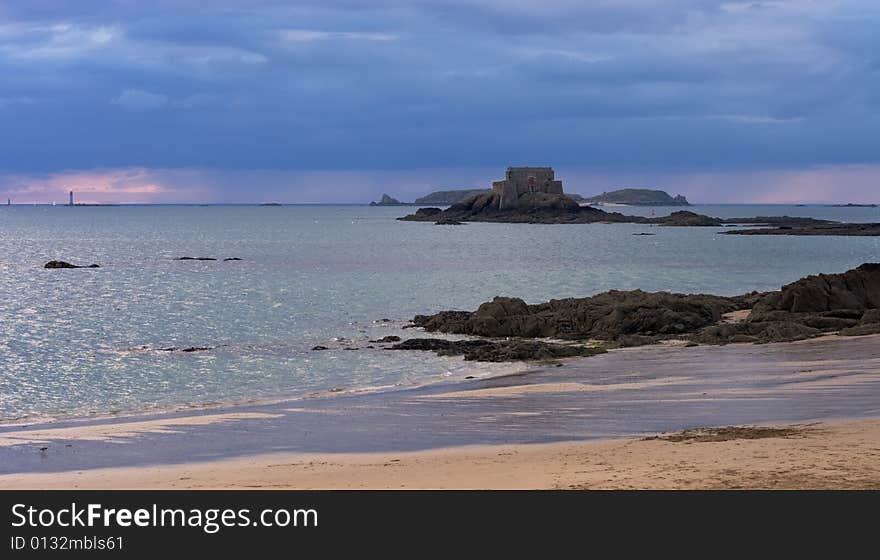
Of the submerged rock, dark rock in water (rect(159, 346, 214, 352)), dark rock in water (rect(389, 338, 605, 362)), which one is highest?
dark rock in water (rect(389, 338, 605, 362))

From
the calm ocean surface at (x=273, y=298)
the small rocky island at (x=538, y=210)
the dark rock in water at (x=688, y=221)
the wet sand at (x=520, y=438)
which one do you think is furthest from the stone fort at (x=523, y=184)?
the wet sand at (x=520, y=438)

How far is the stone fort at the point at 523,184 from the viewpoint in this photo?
179125 mm

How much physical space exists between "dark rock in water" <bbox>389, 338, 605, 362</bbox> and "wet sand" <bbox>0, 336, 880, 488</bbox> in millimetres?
1842

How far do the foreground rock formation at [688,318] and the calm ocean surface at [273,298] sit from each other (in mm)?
3956

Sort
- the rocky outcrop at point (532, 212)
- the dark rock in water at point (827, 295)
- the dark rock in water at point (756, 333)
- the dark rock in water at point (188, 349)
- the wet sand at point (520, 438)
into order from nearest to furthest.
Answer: the wet sand at point (520, 438)
the dark rock in water at point (756, 333)
the dark rock in water at point (188, 349)
the dark rock in water at point (827, 295)
the rocky outcrop at point (532, 212)

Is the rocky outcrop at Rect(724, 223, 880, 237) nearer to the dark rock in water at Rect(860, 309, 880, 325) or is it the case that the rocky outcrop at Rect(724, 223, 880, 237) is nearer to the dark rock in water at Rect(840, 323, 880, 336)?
the dark rock in water at Rect(860, 309, 880, 325)

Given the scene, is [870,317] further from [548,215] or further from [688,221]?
[548,215]

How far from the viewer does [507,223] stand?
577ft

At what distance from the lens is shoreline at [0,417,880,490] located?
1139cm

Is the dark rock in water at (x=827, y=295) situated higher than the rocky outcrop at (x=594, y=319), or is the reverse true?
the dark rock in water at (x=827, y=295)

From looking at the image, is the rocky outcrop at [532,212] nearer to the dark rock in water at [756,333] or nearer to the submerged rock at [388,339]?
the submerged rock at [388,339]

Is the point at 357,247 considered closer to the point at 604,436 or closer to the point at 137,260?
the point at 137,260

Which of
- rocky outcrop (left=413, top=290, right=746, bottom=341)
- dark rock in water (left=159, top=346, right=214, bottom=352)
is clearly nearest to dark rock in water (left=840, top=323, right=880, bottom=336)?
rocky outcrop (left=413, top=290, right=746, bottom=341)
